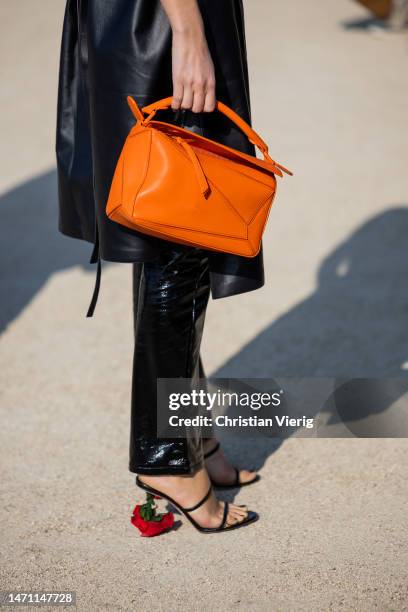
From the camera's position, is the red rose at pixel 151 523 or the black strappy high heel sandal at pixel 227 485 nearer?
the red rose at pixel 151 523

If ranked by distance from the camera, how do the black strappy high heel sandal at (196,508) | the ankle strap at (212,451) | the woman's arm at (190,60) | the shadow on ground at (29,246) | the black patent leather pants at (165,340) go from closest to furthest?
the woman's arm at (190,60)
the black patent leather pants at (165,340)
the black strappy high heel sandal at (196,508)
the ankle strap at (212,451)
the shadow on ground at (29,246)

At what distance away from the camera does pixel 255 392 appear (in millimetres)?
2695

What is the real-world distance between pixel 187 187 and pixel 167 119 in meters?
0.22

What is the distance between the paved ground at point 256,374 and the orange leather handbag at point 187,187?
798 millimetres

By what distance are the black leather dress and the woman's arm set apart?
0.22 feet

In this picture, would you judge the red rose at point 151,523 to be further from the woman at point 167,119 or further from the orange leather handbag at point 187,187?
the orange leather handbag at point 187,187

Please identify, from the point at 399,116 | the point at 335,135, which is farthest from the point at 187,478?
the point at 399,116

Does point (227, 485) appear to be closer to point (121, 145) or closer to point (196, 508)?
point (196, 508)

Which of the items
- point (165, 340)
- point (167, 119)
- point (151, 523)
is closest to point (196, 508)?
point (151, 523)

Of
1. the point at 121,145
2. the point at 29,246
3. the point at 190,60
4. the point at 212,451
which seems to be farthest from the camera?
the point at 29,246

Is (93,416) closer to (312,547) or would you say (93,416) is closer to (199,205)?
(312,547)

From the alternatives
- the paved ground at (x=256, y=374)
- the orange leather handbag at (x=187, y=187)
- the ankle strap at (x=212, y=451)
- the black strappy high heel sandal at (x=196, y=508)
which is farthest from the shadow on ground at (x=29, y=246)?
the orange leather handbag at (x=187, y=187)

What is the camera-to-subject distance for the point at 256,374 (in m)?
2.79

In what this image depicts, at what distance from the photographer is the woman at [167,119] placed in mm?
1623
